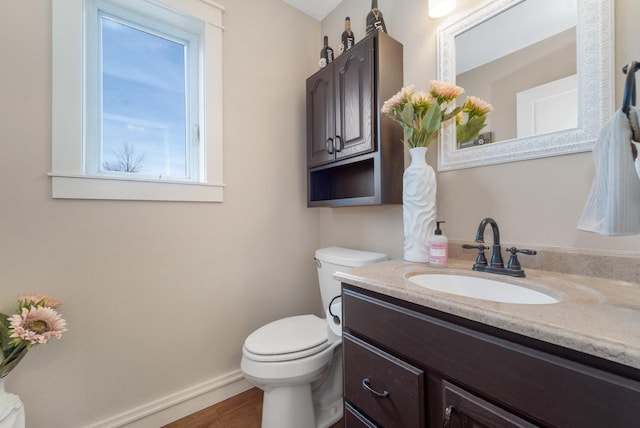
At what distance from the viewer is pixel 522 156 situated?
0.93 meters

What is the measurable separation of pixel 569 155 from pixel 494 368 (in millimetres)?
755

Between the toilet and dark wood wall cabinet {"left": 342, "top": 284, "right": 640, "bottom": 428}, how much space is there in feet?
1.06

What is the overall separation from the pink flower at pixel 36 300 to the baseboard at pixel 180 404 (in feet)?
1.90

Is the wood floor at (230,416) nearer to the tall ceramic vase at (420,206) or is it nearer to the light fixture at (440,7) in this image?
the tall ceramic vase at (420,206)

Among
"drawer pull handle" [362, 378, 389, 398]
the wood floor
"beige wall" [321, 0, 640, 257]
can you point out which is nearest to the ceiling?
"beige wall" [321, 0, 640, 257]

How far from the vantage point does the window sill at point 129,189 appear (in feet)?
3.55

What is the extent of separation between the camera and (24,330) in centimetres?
89

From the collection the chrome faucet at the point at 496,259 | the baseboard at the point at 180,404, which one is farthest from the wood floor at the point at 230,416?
the chrome faucet at the point at 496,259

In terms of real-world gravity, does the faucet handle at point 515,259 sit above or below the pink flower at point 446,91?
below

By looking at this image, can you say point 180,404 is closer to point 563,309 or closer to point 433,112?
point 563,309

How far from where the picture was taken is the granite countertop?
15.9 inches

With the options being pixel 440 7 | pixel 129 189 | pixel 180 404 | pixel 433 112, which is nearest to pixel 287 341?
pixel 180 404

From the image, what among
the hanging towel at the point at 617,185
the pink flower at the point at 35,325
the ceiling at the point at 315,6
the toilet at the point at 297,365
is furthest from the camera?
the ceiling at the point at 315,6

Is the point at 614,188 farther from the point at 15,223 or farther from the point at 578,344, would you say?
the point at 15,223
